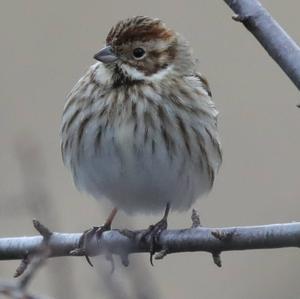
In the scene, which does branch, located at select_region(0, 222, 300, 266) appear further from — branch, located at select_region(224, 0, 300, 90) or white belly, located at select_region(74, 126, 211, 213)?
branch, located at select_region(224, 0, 300, 90)

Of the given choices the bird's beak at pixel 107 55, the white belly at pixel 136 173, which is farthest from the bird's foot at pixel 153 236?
the bird's beak at pixel 107 55

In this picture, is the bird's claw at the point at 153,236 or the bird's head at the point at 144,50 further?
the bird's head at the point at 144,50

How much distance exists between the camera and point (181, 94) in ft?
16.2

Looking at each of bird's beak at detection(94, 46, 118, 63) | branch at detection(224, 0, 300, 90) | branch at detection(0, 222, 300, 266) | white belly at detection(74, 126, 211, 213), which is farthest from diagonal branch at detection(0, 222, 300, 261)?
bird's beak at detection(94, 46, 118, 63)

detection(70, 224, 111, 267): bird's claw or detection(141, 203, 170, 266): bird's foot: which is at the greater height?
detection(70, 224, 111, 267): bird's claw

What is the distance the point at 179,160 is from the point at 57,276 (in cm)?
205

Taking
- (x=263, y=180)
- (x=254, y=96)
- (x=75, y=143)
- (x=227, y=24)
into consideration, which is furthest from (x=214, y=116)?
(x=227, y=24)

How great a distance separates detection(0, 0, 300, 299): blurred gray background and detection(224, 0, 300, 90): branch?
44.9 inches

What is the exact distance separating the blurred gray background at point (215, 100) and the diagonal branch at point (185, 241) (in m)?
0.54

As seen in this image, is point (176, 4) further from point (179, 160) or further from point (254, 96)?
point (179, 160)

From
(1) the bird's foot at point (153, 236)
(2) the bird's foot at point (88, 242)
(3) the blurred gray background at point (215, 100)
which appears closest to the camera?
(2) the bird's foot at point (88, 242)

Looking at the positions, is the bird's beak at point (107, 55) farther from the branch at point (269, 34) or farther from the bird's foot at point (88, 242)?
the branch at point (269, 34)

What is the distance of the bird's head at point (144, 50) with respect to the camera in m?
4.80

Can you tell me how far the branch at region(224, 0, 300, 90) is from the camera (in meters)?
3.61
